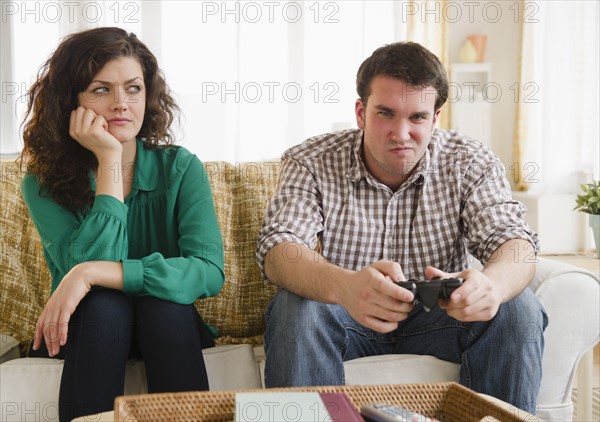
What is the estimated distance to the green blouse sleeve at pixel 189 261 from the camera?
1.46m

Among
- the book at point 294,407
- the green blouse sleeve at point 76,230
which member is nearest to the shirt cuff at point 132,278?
the green blouse sleeve at point 76,230

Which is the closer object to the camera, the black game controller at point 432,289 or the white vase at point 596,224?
the black game controller at point 432,289

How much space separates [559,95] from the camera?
383 cm

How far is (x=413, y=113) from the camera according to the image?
1691mm

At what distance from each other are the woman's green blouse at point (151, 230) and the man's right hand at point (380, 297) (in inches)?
15.1

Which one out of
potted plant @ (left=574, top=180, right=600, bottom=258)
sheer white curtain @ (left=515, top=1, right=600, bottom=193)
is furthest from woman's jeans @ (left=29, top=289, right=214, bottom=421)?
sheer white curtain @ (left=515, top=1, right=600, bottom=193)

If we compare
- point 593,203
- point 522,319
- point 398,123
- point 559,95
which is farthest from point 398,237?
point 559,95

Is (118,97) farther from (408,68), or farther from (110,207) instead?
(408,68)

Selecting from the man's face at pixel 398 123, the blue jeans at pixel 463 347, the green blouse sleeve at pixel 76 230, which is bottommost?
the blue jeans at pixel 463 347

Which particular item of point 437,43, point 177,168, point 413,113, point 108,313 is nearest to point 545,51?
point 437,43

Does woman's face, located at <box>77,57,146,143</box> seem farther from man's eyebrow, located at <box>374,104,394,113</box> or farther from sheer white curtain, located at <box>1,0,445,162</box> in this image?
sheer white curtain, located at <box>1,0,445,162</box>

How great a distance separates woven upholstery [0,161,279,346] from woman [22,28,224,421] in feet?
0.65

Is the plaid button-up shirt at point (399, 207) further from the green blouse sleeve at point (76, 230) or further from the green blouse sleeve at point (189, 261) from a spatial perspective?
the green blouse sleeve at point (76, 230)

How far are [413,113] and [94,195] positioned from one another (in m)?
0.78
